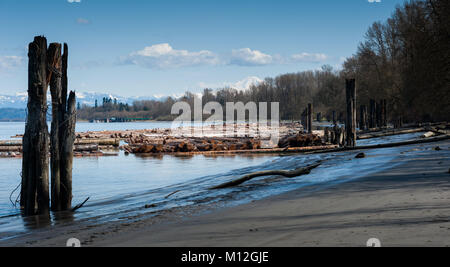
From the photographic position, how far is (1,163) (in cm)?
2375

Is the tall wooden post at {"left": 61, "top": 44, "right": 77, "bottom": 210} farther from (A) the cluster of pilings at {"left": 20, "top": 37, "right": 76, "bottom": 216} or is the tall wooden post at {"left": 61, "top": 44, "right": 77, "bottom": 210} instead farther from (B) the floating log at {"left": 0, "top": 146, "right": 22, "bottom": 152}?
(B) the floating log at {"left": 0, "top": 146, "right": 22, "bottom": 152}

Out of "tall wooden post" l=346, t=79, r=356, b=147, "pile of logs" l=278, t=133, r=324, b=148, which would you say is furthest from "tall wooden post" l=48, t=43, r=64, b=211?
"pile of logs" l=278, t=133, r=324, b=148

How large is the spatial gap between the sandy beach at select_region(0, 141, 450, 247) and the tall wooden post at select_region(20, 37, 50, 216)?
6.86 feet

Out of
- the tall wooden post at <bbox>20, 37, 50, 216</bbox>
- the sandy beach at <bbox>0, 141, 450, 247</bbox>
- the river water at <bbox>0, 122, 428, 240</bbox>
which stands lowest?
the river water at <bbox>0, 122, 428, 240</bbox>

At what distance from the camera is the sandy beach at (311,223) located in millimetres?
5078

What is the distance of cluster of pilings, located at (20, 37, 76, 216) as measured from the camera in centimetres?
940

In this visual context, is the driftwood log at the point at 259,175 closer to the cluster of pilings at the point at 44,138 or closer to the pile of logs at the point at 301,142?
the cluster of pilings at the point at 44,138

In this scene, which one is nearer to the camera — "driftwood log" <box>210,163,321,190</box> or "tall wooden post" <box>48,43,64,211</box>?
"tall wooden post" <box>48,43,64,211</box>

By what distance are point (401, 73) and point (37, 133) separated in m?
39.8

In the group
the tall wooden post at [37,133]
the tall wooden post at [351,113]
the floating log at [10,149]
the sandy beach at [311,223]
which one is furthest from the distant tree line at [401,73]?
the floating log at [10,149]

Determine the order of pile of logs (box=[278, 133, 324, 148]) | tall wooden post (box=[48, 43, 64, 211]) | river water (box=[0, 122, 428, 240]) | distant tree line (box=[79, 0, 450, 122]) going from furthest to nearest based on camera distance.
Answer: pile of logs (box=[278, 133, 324, 148]) < distant tree line (box=[79, 0, 450, 122]) < tall wooden post (box=[48, 43, 64, 211]) < river water (box=[0, 122, 428, 240])
